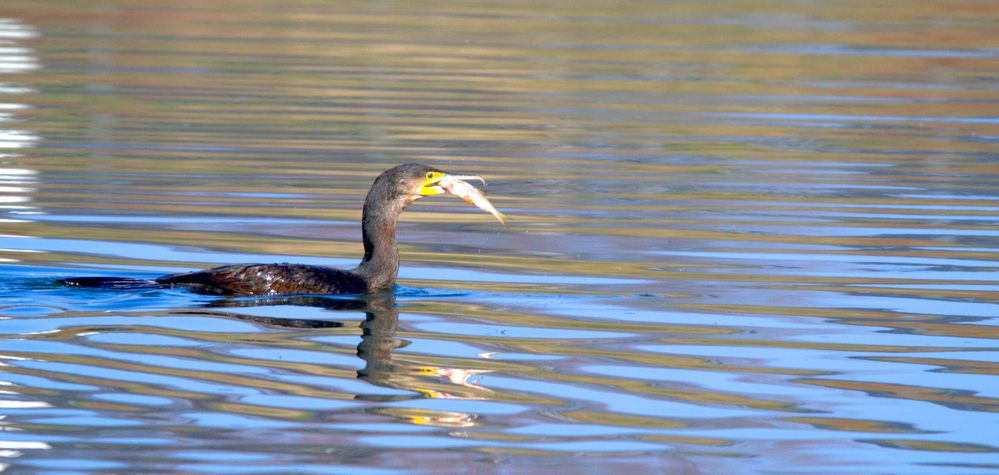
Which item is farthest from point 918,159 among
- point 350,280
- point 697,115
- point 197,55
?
point 197,55

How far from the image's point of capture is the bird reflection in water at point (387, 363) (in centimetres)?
729

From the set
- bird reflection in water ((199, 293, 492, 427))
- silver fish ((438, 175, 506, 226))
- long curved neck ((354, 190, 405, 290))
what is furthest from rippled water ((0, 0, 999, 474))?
silver fish ((438, 175, 506, 226))

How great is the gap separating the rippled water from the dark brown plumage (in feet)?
0.39

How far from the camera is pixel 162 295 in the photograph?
956 centimetres

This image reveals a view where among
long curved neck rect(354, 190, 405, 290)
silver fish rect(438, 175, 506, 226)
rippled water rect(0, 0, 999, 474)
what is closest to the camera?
rippled water rect(0, 0, 999, 474)

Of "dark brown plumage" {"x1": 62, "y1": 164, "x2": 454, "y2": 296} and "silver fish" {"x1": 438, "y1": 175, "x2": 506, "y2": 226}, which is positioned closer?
"dark brown plumage" {"x1": 62, "y1": 164, "x2": 454, "y2": 296}

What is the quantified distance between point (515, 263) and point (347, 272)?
1.36m

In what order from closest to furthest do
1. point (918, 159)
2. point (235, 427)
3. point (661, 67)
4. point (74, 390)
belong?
point (235, 427)
point (74, 390)
point (918, 159)
point (661, 67)

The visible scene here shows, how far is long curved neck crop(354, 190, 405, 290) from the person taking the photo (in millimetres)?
10320

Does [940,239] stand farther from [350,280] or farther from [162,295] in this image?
[162,295]

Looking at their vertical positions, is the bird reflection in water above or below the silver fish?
below

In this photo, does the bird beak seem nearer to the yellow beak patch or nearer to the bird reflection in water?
the yellow beak patch

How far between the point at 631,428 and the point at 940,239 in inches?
226

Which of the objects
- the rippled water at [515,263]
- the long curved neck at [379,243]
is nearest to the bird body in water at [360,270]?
the long curved neck at [379,243]
